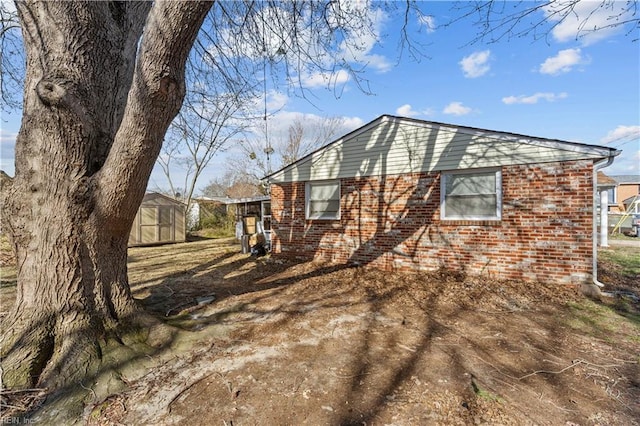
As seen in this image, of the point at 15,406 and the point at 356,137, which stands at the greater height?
the point at 356,137

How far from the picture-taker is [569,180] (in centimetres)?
584

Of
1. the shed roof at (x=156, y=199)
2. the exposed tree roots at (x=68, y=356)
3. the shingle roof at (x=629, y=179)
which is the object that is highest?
the shingle roof at (x=629, y=179)

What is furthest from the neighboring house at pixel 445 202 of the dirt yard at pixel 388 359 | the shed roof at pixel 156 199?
the shed roof at pixel 156 199

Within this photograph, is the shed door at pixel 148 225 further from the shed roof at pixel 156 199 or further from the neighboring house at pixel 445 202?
the neighboring house at pixel 445 202

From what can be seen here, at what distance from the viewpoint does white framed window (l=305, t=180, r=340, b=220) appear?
8.66 meters

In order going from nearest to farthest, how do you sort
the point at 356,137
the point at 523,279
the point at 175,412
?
the point at 175,412 → the point at 523,279 → the point at 356,137

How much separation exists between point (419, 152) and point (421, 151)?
0.05 metres

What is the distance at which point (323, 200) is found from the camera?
29.3ft

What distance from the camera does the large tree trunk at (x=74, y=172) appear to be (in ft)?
8.90

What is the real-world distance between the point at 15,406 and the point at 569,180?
8045 mm

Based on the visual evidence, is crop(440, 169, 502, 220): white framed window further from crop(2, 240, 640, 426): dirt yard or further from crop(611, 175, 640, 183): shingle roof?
crop(611, 175, 640, 183): shingle roof

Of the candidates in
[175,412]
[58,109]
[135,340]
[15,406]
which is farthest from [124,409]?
[58,109]

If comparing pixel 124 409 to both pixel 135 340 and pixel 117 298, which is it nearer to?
pixel 135 340

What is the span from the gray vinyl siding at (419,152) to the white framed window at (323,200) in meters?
0.25
